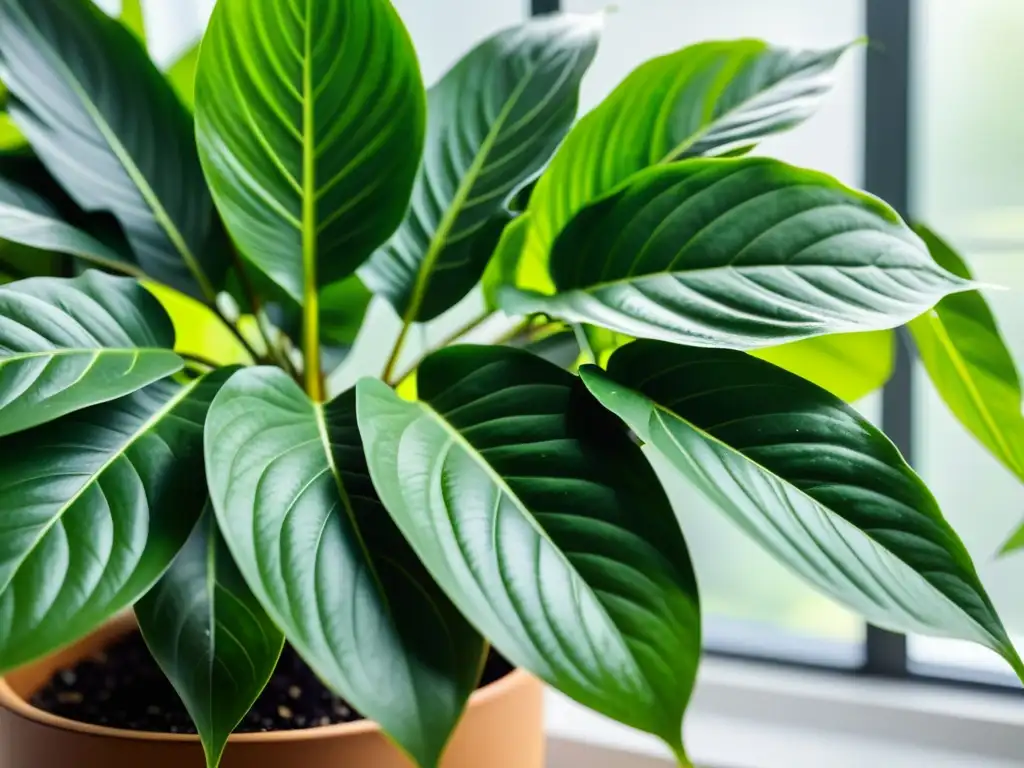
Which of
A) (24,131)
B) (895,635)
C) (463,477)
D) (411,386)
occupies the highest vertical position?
(24,131)

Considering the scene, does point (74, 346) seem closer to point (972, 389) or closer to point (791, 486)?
point (791, 486)

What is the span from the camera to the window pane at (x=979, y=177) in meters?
0.88

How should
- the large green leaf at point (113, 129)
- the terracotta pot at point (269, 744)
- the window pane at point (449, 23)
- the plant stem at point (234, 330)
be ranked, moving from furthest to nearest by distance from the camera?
the window pane at point (449, 23) → the plant stem at point (234, 330) → the large green leaf at point (113, 129) → the terracotta pot at point (269, 744)

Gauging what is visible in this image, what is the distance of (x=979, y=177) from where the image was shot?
2.96 ft

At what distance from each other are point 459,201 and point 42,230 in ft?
0.90

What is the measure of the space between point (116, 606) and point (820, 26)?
2.99 ft

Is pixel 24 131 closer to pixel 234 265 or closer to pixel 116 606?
pixel 234 265

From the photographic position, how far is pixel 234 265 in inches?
26.3

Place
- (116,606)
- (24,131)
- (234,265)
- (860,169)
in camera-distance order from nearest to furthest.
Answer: (116,606), (24,131), (234,265), (860,169)

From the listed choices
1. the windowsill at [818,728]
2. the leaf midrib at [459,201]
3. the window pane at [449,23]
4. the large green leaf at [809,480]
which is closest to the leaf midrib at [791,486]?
the large green leaf at [809,480]

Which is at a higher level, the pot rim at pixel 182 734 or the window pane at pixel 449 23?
the window pane at pixel 449 23

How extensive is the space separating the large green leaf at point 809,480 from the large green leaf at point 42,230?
1.17 ft

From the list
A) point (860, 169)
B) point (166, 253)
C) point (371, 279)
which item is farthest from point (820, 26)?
point (166, 253)

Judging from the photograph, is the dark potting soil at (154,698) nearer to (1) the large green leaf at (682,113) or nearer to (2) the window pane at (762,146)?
(1) the large green leaf at (682,113)
